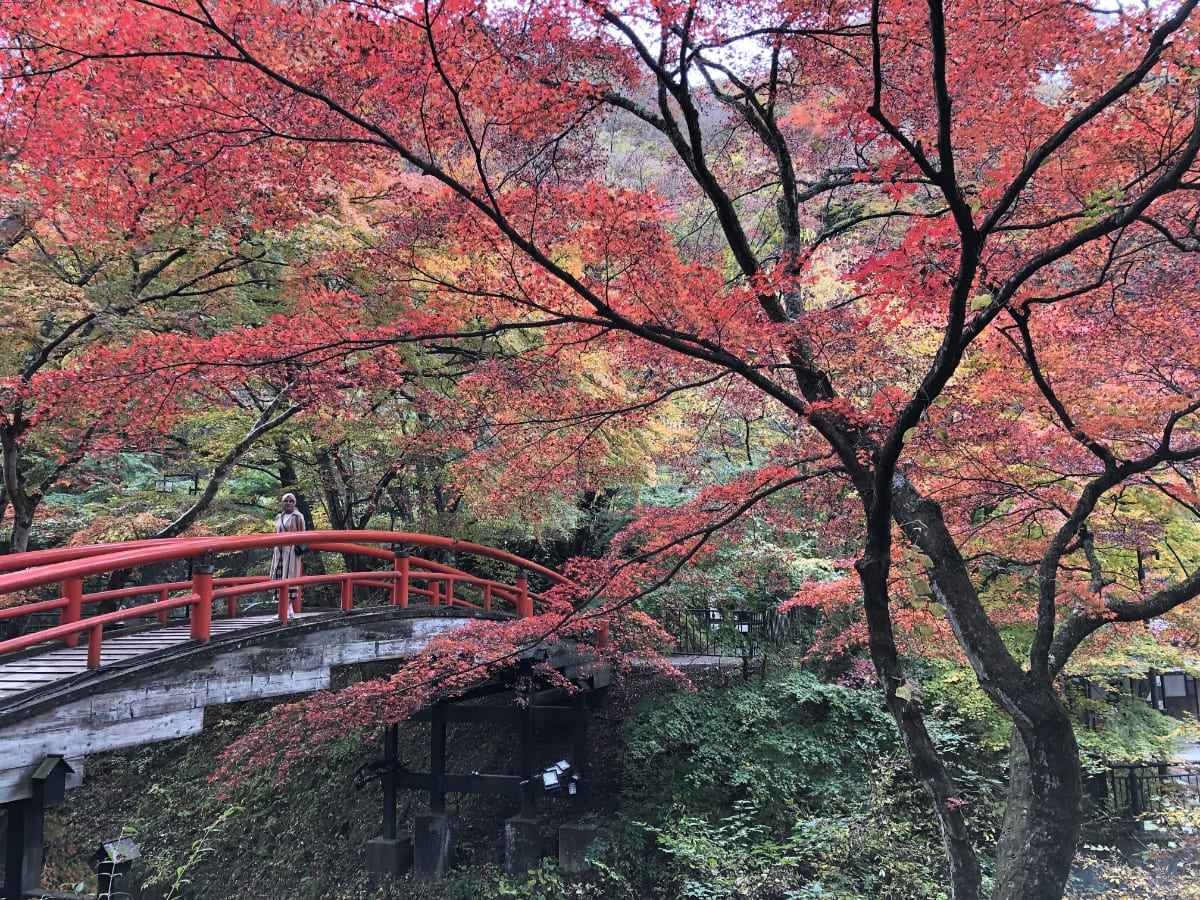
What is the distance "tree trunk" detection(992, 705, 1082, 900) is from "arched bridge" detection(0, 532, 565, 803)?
19.6 ft

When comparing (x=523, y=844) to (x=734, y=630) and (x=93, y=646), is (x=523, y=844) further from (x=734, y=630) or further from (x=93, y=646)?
(x=93, y=646)

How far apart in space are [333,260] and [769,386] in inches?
199

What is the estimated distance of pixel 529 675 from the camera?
9531mm

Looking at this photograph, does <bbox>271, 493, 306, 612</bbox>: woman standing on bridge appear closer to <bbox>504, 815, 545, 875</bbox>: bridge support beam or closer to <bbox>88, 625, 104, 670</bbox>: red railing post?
<bbox>88, 625, 104, 670</bbox>: red railing post

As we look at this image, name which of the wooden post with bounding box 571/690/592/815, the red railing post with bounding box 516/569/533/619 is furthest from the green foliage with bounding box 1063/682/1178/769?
the red railing post with bounding box 516/569/533/619

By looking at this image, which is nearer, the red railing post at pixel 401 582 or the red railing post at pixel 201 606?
the red railing post at pixel 201 606

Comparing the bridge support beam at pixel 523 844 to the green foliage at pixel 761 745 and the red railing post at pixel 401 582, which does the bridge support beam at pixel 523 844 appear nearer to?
the green foliage at pixel 761 745

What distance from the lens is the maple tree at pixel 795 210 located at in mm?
4078

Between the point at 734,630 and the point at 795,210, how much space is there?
8.17 m

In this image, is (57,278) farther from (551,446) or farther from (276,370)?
(551,446)

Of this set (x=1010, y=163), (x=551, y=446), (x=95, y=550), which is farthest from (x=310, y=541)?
(x=1010, y=163)

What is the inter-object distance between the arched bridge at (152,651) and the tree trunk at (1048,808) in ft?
19.6

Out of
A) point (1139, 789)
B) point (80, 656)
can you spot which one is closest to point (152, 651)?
point (80, 656)

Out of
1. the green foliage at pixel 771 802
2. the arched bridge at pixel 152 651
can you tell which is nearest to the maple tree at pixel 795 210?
the arched bridge at pixel 152 651
